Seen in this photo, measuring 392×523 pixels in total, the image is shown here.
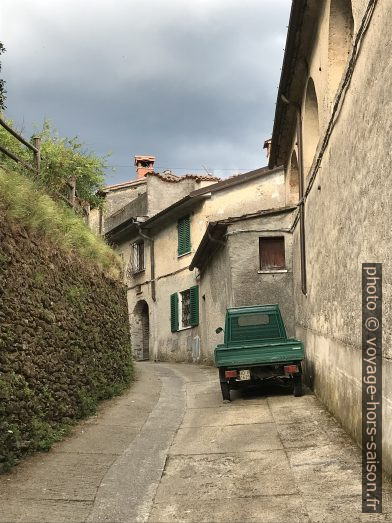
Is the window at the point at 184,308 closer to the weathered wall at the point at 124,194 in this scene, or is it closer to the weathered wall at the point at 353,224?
the weathered wall at the point at 124,194

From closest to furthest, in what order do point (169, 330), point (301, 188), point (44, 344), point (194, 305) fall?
point (44, 344), point (301, 188), point (194, 305), point (169, 330)

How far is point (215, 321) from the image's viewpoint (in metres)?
17.5

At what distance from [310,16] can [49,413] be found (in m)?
7.30

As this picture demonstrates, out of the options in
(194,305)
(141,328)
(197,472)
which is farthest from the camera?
(141,328)

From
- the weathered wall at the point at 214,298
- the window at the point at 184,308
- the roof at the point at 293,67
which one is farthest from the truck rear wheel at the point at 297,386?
the window at the point at 184,308

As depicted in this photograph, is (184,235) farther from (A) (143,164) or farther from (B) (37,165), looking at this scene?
(A) (143,164)

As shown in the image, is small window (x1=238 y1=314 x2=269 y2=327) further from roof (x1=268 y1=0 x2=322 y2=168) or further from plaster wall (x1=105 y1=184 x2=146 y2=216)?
plaster wall (x1=105 y1=184 x2=146 y2=216)

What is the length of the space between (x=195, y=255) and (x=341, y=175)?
11.4 m

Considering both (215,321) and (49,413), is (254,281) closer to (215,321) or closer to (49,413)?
(215,321)

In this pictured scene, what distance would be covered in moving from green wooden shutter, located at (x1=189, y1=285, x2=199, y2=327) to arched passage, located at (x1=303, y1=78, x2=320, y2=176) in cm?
983

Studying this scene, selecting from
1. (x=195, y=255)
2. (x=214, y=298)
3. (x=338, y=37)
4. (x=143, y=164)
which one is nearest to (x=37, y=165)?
(x=338, y=37)

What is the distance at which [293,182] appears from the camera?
15430 mm

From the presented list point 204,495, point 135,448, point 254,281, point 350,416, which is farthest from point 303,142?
point 204,495

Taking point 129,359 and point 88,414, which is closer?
point 88,414
